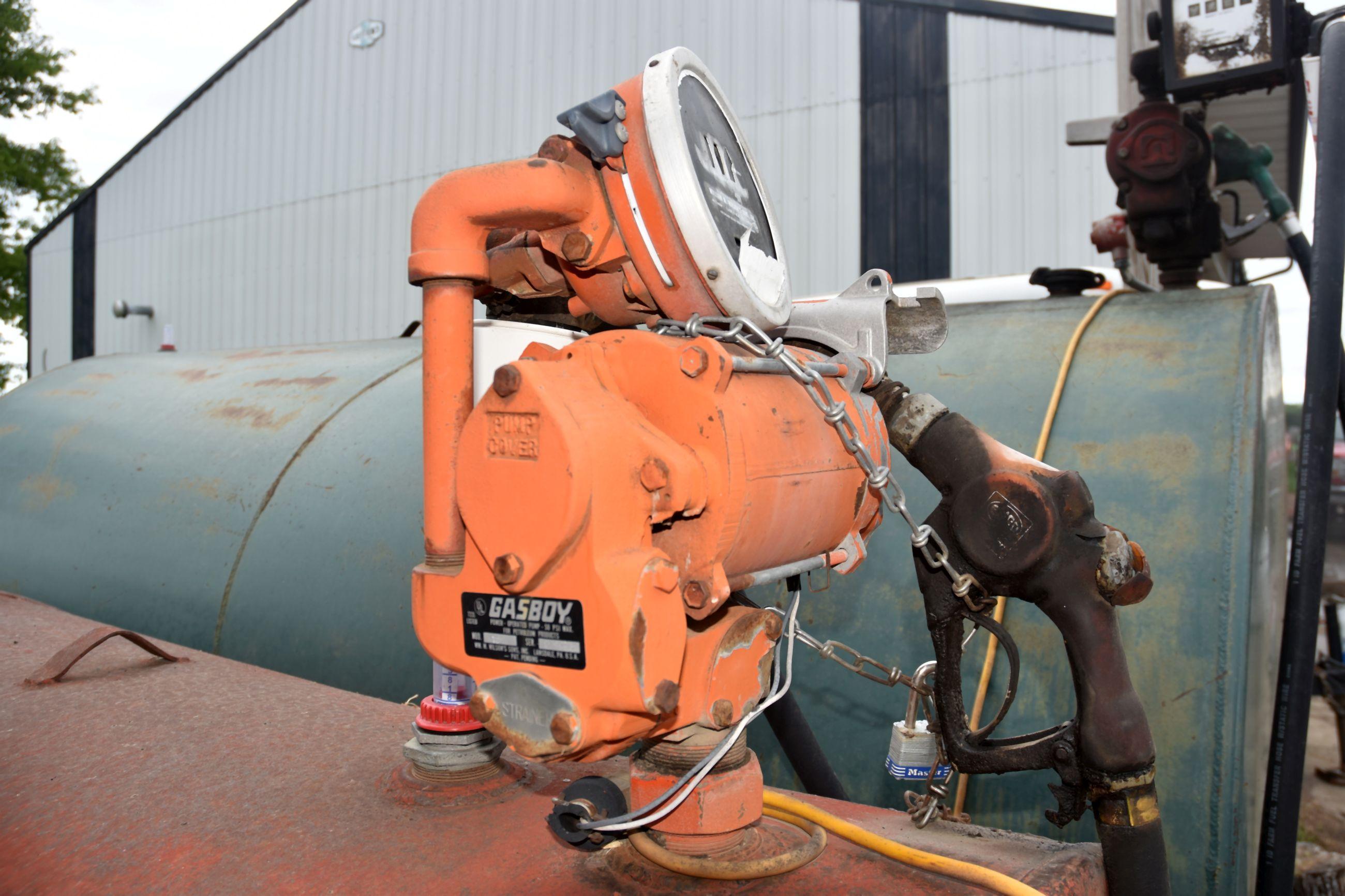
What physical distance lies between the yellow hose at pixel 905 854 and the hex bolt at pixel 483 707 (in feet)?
1.48

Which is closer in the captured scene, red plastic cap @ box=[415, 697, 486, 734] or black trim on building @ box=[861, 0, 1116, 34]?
red plastic cap @ box=[415, 697, 486, 734]

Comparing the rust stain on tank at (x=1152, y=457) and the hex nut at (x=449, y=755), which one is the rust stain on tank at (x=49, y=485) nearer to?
the hex nut at (x=449, y=755)

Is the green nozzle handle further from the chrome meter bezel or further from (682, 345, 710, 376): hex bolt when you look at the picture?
(682, 345, 710, 376): hex bolt

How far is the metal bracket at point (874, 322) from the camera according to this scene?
4.37ft

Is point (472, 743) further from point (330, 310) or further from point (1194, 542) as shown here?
point (330, 310)

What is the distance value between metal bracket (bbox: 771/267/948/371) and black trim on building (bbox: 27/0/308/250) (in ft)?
33.2

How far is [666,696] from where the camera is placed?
3.26ft

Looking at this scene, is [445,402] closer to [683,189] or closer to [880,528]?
[683,189]

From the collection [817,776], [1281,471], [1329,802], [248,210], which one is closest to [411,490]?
[817,776]

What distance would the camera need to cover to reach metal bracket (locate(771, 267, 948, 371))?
133 cm

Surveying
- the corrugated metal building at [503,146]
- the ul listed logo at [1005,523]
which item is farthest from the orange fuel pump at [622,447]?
the corrugated metal building at [503,146]

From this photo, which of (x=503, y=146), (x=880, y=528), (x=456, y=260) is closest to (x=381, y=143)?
(x=503, y=146)

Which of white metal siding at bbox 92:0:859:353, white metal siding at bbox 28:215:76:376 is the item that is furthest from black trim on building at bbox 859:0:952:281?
white metal siding at bbox 28:215:76:376

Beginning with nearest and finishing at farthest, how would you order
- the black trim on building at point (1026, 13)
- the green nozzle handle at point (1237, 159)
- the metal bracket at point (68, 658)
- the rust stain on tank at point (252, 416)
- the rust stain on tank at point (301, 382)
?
the metal bracket at point (68, 658)
the green nozzle handle at point (1237, 159)
the rust stain on tank at point (252, 416)
the rust stain on tank at point (301, 382)
the black trim on building at point (1026, 13)
